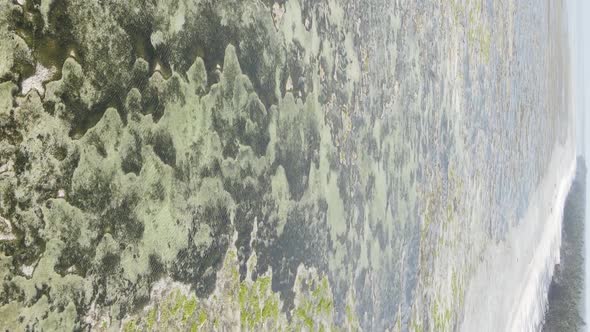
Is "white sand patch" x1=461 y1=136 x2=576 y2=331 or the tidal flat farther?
"white sand patch" x1=461 y1=136 x2=576 y2=331

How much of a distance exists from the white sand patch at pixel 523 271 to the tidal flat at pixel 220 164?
1.12 metres

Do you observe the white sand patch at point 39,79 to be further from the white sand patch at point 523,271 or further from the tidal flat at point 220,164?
the white sand patch at point 523,271

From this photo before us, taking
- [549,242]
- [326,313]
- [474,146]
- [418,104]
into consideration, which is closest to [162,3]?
[326,313]

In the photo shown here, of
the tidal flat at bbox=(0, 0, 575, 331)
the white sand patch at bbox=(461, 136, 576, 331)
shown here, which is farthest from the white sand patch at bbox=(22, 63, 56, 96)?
the white sand patch at bbox=(461, 136, 576, 331)

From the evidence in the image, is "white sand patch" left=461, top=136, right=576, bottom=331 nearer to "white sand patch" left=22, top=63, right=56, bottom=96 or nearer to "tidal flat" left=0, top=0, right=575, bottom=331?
"tidal flat" left=0, top=0, right=575, bottom=331

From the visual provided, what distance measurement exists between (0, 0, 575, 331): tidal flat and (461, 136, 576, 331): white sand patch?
1120 millimetres

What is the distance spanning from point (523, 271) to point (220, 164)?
4.72m

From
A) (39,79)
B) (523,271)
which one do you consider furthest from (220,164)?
(523,271)

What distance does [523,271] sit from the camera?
534 cm

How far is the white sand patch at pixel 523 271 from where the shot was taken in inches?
148

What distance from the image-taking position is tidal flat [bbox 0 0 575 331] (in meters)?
0.75

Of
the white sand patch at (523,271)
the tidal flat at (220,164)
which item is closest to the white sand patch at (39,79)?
the tidal flat at (220,164)

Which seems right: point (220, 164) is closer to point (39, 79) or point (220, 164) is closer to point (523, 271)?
point (39, 79)

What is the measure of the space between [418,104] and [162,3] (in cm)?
165
